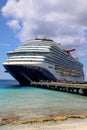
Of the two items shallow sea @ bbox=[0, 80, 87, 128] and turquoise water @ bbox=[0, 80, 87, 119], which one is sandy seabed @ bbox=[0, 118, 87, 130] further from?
turquoise water @ bbox=[0, 80, 87, 119]

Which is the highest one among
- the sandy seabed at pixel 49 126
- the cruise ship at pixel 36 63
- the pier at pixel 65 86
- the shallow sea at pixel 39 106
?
the cruise ship at pixel 36 63

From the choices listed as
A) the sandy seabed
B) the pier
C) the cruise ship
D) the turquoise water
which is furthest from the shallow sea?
the cruise ship

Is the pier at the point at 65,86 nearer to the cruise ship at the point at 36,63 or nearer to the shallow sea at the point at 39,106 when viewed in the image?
the cruise ship at the point at 36,63

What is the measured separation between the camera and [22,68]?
6988cm

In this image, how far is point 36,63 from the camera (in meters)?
69.1

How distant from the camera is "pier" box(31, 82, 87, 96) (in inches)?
1917

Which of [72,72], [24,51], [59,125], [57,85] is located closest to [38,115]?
[59,125]

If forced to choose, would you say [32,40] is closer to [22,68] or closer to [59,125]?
[22,68]

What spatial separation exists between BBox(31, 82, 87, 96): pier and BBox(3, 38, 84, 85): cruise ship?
2935 mm

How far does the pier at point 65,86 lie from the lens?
160ft

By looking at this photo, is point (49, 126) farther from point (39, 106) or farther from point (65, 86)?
point (65, 86)

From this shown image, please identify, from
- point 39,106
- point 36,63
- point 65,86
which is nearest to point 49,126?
point 39,106

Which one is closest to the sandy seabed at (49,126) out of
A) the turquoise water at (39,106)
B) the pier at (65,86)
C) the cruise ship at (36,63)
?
the turquoise water at (39,106)

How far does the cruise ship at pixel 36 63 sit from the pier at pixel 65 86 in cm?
293
